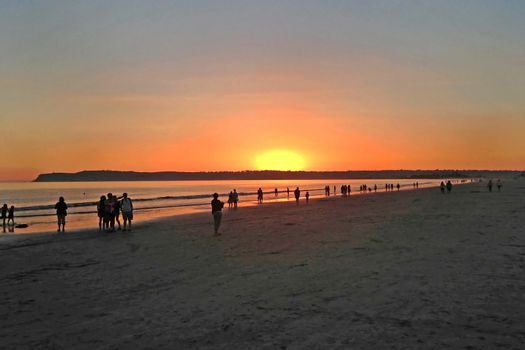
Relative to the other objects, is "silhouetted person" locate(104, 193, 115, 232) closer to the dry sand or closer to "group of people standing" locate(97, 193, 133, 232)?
"group of people standing" locate(97, 193, 133, 232)

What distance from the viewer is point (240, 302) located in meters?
8.38

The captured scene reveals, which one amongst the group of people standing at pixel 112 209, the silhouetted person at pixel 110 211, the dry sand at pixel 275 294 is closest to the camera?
the dry sand at pixel 275 294

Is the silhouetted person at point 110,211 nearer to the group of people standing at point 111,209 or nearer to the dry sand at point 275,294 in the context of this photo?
the group of people standing at point 111,209

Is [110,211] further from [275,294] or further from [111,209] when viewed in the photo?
[275,294]

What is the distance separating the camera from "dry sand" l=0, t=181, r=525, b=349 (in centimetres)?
641

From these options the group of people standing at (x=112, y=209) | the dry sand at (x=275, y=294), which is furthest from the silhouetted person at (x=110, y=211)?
the dry sand at (x=275, y=294)

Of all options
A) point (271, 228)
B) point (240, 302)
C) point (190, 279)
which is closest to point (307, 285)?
point (240, 302)

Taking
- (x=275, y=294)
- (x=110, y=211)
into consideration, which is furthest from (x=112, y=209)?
(x=275, y=294)

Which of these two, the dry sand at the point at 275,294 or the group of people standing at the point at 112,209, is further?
the group of people standing at the point at 112,209

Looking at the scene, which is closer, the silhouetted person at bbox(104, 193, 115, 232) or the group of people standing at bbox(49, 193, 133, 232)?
the group of people standing at bbox(49, 193, 133, 232)

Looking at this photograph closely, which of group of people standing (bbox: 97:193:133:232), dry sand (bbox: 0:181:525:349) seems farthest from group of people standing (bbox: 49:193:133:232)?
dry sand (bbox: 0:181:525:349)

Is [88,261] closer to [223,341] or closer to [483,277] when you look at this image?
[223,341]

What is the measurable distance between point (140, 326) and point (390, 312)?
444 cm

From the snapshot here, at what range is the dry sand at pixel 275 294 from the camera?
6.41 m
